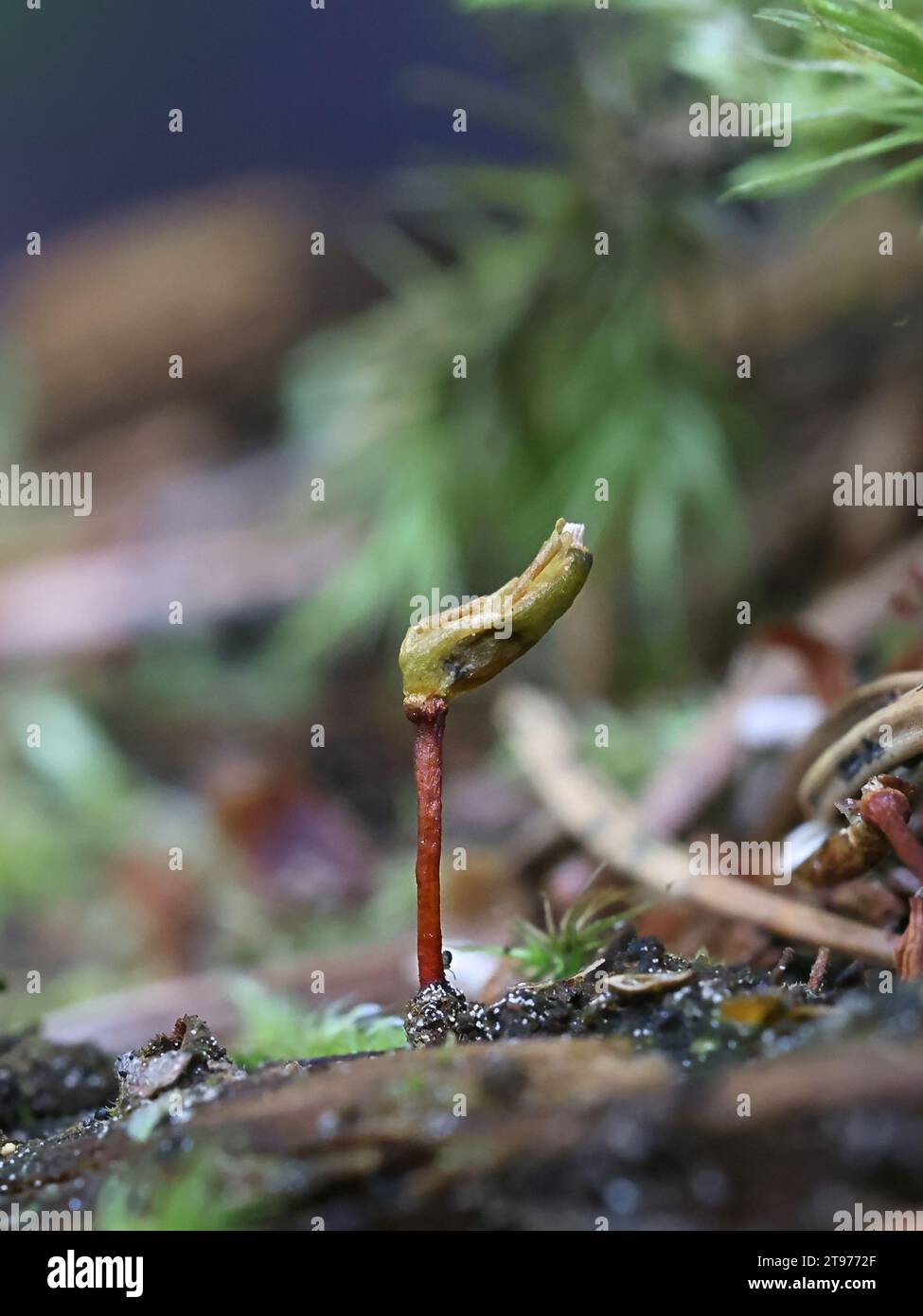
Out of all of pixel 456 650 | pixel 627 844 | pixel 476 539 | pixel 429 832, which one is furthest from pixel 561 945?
pixel 476 539

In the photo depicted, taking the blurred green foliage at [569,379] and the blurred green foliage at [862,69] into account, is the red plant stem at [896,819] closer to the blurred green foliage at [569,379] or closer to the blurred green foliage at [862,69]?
the blurred green foliage at [862,69]

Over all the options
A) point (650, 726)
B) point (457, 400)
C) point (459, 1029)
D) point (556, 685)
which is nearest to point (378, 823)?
point (556, 685)

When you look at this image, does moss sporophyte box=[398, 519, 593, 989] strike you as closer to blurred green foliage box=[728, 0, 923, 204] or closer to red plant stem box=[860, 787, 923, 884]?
red plant stem box=[860, 787, 923, 884]

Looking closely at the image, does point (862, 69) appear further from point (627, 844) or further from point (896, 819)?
point (627, 844)

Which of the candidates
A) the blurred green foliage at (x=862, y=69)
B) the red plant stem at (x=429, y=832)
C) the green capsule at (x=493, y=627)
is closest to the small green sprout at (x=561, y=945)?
the red plant stem at (x=429, y=832)

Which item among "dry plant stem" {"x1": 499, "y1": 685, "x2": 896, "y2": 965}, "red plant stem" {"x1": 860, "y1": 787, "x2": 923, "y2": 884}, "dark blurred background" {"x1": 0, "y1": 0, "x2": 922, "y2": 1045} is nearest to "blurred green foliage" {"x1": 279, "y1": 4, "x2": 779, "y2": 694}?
"dark blurred background" {"x1": 0, "y1": 0, "x2": 922, "y2": 1045}

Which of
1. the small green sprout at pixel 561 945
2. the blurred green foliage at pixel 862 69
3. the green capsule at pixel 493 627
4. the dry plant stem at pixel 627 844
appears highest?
the blurred green foliage at pixel 862 69
